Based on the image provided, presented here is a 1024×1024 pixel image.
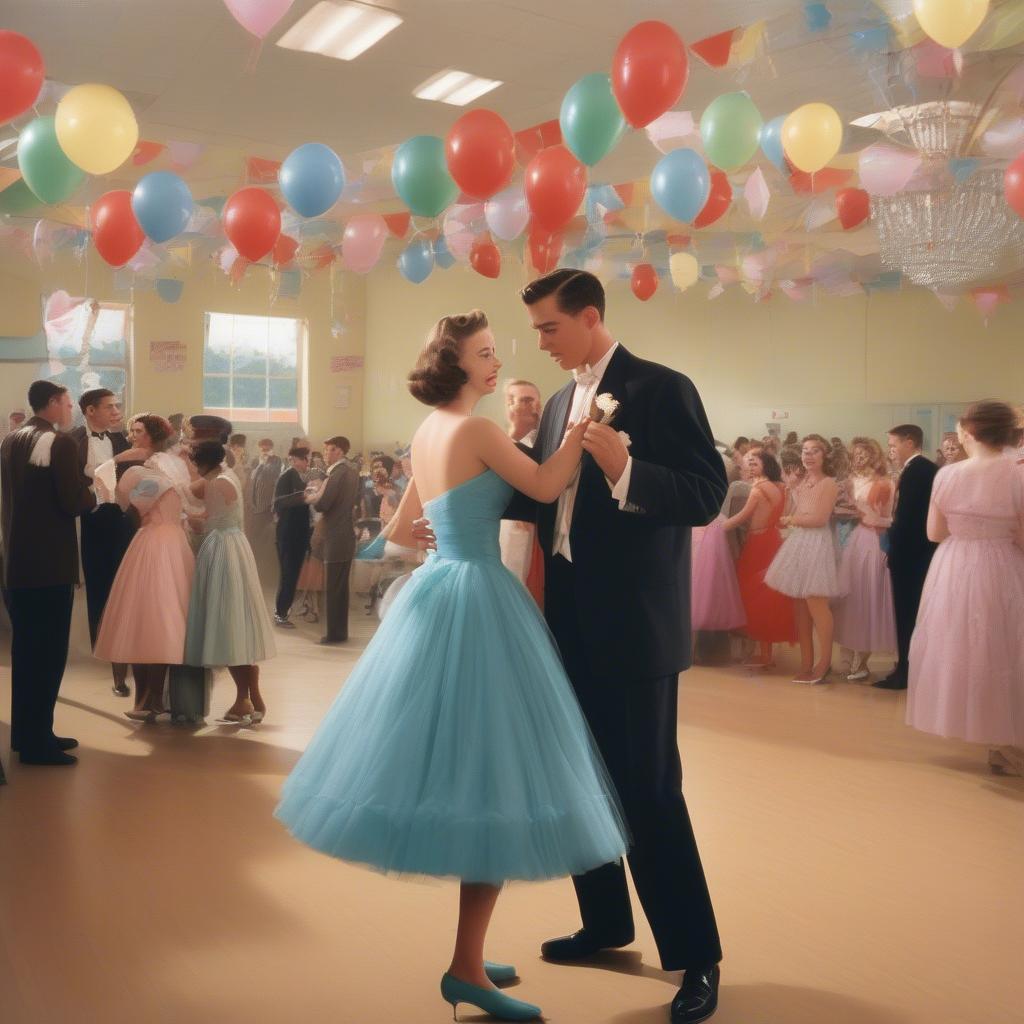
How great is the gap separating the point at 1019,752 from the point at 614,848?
287 cm

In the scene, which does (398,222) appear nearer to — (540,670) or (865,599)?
(865,599)

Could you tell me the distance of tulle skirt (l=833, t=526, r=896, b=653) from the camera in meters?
6.70

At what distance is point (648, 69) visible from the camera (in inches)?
183

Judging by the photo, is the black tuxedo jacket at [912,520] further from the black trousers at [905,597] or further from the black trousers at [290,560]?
the black trousers at [290,560]

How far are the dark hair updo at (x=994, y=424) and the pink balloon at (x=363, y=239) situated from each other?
406cm

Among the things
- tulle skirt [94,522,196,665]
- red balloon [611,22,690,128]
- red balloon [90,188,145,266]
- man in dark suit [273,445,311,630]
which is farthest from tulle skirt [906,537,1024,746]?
man in dark suit [273,445,311,630]

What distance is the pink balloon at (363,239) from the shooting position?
7219mm

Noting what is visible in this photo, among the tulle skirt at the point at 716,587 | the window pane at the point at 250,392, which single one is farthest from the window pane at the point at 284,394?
the tulle skirt at the point at 716,587

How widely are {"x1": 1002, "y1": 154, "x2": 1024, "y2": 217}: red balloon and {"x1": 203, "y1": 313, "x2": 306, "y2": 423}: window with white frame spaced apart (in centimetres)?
944

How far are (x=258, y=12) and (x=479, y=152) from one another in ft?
4.71

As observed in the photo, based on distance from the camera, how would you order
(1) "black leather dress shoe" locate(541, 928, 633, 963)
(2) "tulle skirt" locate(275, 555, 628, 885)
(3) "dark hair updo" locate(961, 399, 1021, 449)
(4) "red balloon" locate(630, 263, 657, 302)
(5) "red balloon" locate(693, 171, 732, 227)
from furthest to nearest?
(4) "red balloon" locate(630, 263, 657, 302)
(5) "red balloon" locate(693, 171, 732, 227)
(3) "dark hair updo" locate(961, 399, 1021, 449)
(1) "black leather dress shoe" locate(541, 928, 633, 963)
(2) "tulle skirt" locate(275, 555, 628, 885)

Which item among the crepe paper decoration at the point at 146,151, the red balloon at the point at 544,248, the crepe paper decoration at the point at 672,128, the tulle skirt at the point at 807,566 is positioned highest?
the crepe paper decoration at the point at 672,128

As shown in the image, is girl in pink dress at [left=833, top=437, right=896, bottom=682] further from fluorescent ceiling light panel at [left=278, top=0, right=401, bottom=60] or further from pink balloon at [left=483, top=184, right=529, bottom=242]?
fluorescent ceiling light panel at [left=278, top=0, right=401, bottom=60]

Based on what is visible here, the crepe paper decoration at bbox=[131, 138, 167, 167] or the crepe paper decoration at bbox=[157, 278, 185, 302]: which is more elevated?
the crepe paper decoration at bbox=[131, 138, 167, 167]
